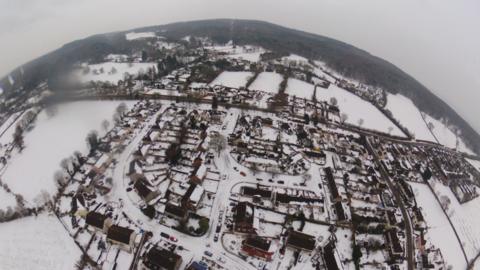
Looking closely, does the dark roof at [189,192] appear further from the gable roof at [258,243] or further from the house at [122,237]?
the gable roof at [258,243]

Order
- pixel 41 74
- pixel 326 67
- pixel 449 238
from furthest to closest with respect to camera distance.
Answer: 1. pixel 326 67
2. pixel 41 74
3. pixel 449 238

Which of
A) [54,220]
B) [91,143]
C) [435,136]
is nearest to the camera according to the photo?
[54,220]

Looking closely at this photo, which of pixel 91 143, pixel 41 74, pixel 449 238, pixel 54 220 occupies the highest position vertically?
pixel 41 74

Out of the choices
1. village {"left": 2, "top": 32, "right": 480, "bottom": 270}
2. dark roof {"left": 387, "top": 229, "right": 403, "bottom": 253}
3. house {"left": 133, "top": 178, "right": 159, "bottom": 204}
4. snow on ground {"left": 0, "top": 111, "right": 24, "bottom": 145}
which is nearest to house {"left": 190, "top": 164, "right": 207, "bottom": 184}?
village {"left": 2, "top": 32, "right": 480, "bottom": 270}

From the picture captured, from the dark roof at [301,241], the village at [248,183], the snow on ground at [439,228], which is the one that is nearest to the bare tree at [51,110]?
the village at [248,183]

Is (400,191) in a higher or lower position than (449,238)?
higher

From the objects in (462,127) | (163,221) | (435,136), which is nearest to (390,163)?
(435,136)

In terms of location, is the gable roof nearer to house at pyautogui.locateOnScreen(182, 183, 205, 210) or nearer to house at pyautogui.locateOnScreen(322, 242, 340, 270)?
house at pyautogui.locateOnScreen(322, 242, 340, 270)

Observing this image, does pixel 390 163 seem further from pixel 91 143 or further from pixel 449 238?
pixel 91 143
